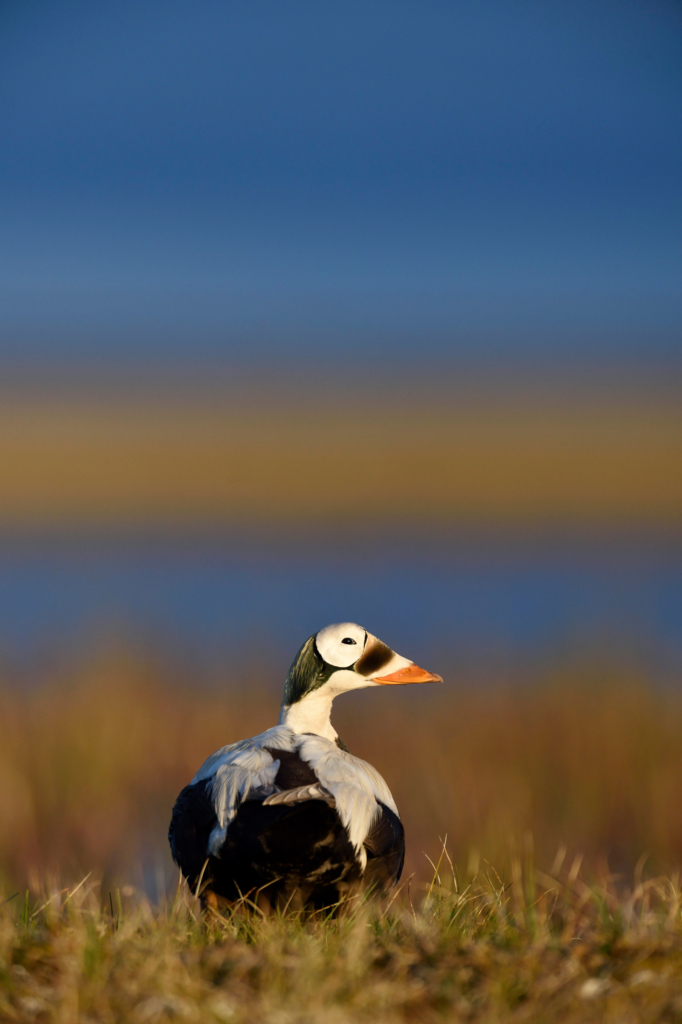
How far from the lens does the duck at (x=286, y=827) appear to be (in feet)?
9.99

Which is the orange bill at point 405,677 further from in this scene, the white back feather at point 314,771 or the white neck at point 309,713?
the white back feather at point 314,771

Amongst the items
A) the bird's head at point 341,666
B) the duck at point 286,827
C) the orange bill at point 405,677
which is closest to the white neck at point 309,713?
the bird's head at point 341,666

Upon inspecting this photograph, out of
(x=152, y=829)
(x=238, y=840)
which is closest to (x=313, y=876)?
(x=238, y=840)

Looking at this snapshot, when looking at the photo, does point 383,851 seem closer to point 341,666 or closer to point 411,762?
point 341,666

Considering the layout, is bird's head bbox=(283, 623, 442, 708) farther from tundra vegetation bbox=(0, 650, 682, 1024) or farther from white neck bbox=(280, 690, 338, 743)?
tundra vegetation bbox=(0, 650, 682, 1024)

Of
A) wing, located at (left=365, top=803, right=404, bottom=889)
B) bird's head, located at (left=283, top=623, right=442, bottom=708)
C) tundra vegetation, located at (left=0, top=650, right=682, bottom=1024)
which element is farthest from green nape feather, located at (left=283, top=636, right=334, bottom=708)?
tundra vegetation, located at (left=0, top=650, right=682, bottom=1024)

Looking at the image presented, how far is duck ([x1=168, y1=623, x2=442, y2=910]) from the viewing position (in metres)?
3.04

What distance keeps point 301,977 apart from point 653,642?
789cm

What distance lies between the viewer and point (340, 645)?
3971 mm

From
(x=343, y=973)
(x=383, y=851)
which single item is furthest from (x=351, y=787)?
(x=343, y=973)

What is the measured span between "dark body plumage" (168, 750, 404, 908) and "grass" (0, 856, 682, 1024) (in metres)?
0.36

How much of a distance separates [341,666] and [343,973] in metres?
1.88

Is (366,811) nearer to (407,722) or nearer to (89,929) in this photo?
(89,929)

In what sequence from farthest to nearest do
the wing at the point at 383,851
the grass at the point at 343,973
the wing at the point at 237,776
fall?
the wing at the point at 383,851 → the wing at the point at 237,776 → the grass at the point at 343,973
